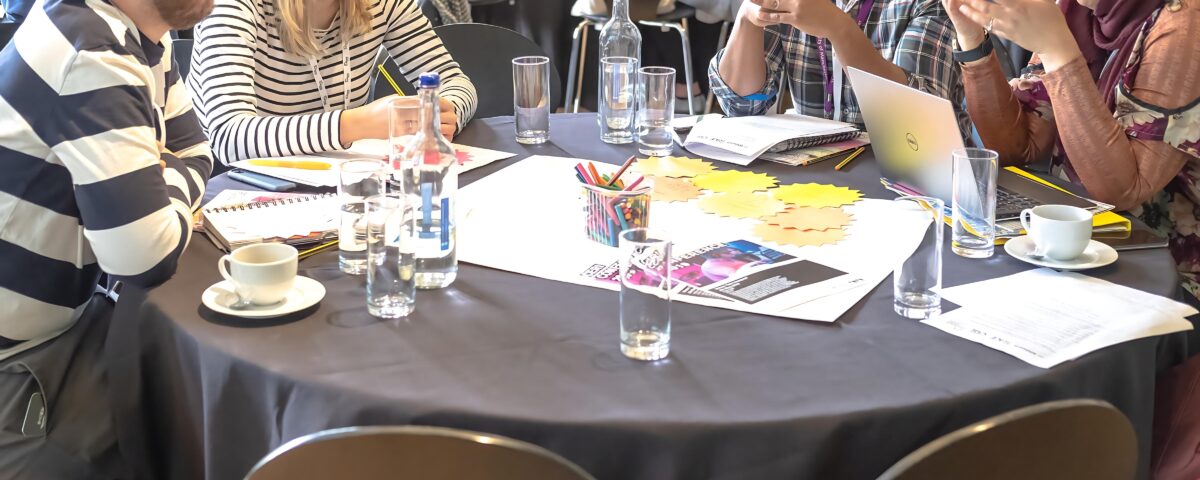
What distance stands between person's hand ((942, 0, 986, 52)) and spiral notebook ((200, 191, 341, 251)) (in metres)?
1.16

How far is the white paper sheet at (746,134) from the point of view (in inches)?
73.8

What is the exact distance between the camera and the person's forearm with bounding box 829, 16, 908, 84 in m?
2.04

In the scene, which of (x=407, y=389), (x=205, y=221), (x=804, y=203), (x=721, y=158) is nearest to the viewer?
(x=407, y=389)

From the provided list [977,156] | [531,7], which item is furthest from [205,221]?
[531,7]

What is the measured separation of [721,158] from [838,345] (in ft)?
2.71

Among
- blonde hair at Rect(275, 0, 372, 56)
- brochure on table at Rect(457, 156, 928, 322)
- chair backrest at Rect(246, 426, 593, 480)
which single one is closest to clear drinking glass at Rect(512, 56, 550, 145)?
brochure on table at Rect(457, 156, 928, 322)

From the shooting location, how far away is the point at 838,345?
1111 millimetres

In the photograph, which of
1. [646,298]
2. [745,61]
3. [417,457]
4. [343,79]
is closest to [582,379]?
[646,298]

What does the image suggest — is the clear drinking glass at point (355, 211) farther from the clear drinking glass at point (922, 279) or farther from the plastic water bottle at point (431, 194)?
the clear drinking glass at point (922, 279)

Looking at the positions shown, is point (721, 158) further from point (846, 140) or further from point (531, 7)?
point (531, 7)

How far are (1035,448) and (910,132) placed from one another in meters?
0.85

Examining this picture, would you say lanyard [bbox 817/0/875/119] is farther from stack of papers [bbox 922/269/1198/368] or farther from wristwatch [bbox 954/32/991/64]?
stack of papers [bbox 922/269/1198/368]

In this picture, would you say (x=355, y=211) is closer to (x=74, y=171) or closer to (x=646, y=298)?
(x=74, y=171)

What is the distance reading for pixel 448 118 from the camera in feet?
6.50
